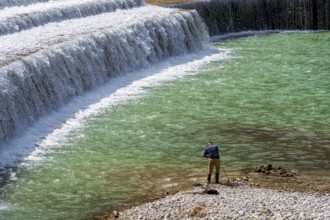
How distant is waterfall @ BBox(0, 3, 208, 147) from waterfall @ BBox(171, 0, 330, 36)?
24.4 feet

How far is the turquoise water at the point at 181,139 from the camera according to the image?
20828mm

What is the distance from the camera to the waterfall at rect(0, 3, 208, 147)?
27.6 metres

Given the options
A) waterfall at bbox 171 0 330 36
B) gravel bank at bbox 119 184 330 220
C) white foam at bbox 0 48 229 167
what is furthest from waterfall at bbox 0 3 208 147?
gravel bank at bbox 119 184 330 220

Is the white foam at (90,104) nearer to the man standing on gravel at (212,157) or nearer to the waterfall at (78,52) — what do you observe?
the waterfall at (78,52)

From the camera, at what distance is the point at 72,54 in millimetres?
32906

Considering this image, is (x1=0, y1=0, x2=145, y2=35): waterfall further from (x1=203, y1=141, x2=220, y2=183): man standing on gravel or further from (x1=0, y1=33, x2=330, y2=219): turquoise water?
(x1=203, y1=141, x2=220, y2=183): man standing on gravel

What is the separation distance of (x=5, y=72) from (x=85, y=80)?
6706mm

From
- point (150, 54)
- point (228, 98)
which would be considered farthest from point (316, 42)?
point (228, 98)

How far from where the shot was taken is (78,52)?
33406mm

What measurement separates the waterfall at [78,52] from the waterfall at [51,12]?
44 centimetres

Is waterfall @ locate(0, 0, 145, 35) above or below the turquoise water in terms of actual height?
above

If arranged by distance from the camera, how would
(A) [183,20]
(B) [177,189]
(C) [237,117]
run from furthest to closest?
1. (A) [183,20]
2. (C) [237,117]
3. (B) [177,189]

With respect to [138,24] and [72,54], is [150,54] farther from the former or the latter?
[72,54]

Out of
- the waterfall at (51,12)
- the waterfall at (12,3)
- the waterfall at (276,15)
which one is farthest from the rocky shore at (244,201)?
the waterfall at (276,15)
